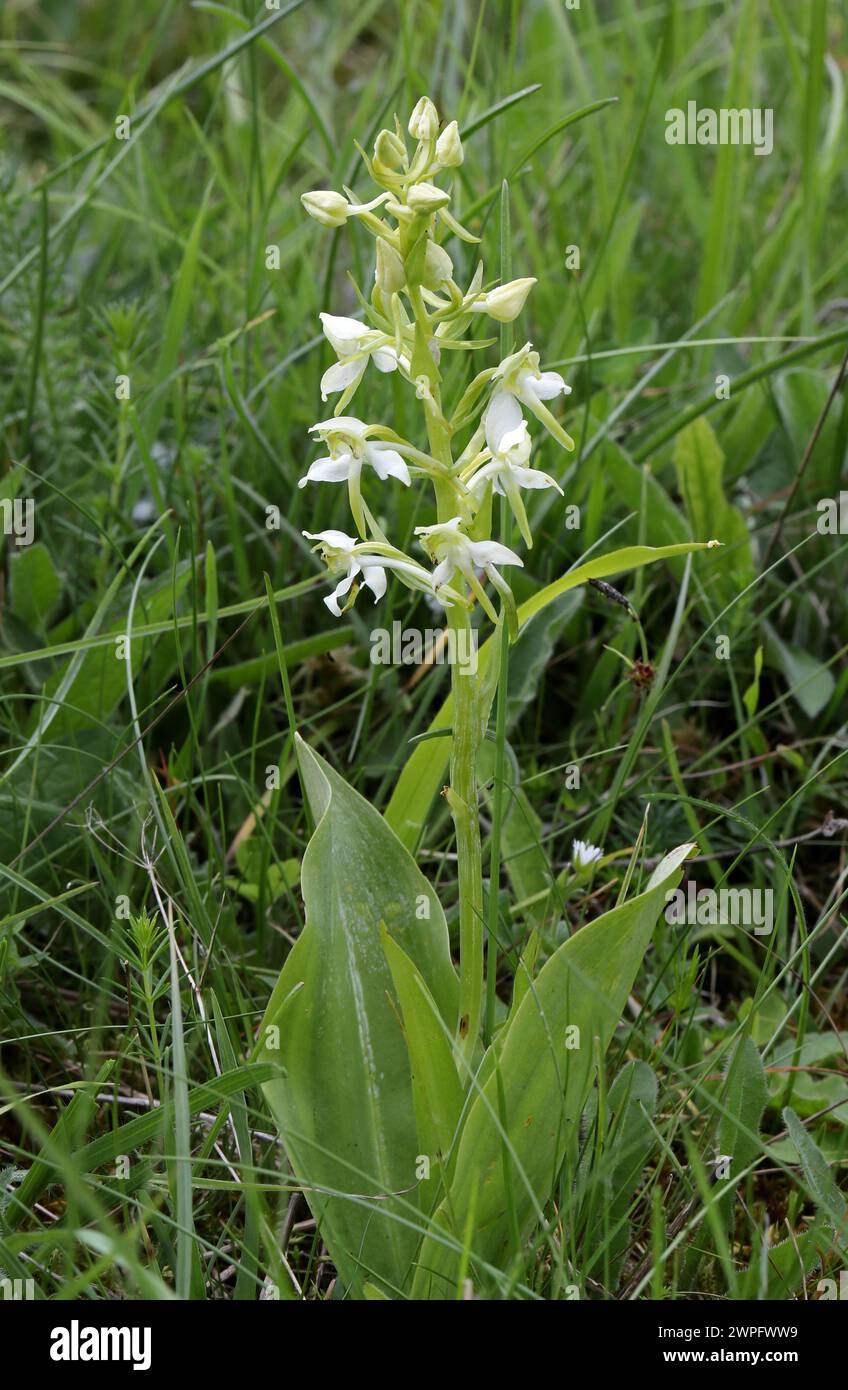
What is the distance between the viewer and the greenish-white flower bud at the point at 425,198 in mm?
1155

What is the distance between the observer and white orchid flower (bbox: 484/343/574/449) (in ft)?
4.08

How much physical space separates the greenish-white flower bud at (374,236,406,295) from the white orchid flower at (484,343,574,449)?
0.45 ft

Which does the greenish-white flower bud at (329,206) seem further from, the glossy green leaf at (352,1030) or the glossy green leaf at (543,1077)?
the glossy green leaf at (543,1077)

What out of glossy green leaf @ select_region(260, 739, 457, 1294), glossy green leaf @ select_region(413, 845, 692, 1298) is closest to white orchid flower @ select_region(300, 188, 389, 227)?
glossy green leaf @ select_region(260, 739, 457, 1294)

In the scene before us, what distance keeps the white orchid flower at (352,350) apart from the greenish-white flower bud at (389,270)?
0.16ft

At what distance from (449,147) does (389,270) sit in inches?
5.9

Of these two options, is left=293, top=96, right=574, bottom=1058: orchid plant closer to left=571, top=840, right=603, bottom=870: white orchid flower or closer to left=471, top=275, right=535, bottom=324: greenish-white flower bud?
left=471, top=275, right=535, bottom=324: greenish-white flower bud

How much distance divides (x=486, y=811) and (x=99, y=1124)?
2.54ft

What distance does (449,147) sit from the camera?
1.23 metres

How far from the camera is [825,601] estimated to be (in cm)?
221

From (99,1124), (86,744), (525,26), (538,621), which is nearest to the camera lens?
(99,1124)

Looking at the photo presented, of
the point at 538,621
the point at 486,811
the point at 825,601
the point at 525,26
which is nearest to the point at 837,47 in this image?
the point at 525,26

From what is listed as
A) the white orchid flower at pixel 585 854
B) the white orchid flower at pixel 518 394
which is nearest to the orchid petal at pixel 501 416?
the white orchid flower at pixel 518 394
